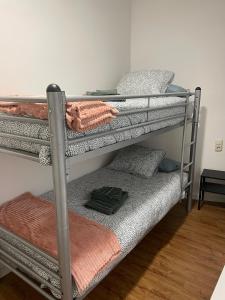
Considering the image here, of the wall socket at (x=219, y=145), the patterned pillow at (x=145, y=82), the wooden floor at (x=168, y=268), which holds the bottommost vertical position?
the wooden floor at (x=168, y=268)

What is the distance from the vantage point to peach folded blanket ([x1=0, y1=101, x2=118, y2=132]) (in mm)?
1035

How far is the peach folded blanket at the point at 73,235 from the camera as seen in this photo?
122cm

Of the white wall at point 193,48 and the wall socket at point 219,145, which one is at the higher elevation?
the white wall at point 193,48

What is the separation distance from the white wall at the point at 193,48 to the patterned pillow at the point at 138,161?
20.8 inches

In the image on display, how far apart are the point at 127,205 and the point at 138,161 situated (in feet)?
2.65

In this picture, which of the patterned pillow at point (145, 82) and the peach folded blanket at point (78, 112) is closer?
the peach folded blanket at point (78, 112)

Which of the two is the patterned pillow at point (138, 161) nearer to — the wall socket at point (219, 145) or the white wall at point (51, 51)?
the white wall at point (51, 51)

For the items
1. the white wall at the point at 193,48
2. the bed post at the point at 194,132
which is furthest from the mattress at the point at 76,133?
the white wall at the point at 193,48

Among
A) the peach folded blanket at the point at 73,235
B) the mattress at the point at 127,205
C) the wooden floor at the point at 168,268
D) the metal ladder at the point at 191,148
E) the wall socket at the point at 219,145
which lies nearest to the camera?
the peach folded blanket at the point at 73,235

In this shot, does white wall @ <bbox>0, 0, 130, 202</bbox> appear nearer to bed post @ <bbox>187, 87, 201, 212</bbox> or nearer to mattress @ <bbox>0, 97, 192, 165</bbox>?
mattress @ <bbox>0, 97, 192, 165</bbox>

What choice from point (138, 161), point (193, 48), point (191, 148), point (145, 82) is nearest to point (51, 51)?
point (145, 82)

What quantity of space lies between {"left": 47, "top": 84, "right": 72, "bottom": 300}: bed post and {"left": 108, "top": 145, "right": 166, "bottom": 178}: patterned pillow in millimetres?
1411

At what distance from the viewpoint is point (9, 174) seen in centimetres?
181

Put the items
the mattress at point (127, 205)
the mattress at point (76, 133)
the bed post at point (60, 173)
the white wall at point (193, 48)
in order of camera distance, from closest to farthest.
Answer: the bed post at point (60, 173) → the mattress at point (76, 133) → the mattress at point (127, 205) → the white wall at point (193, 48)
